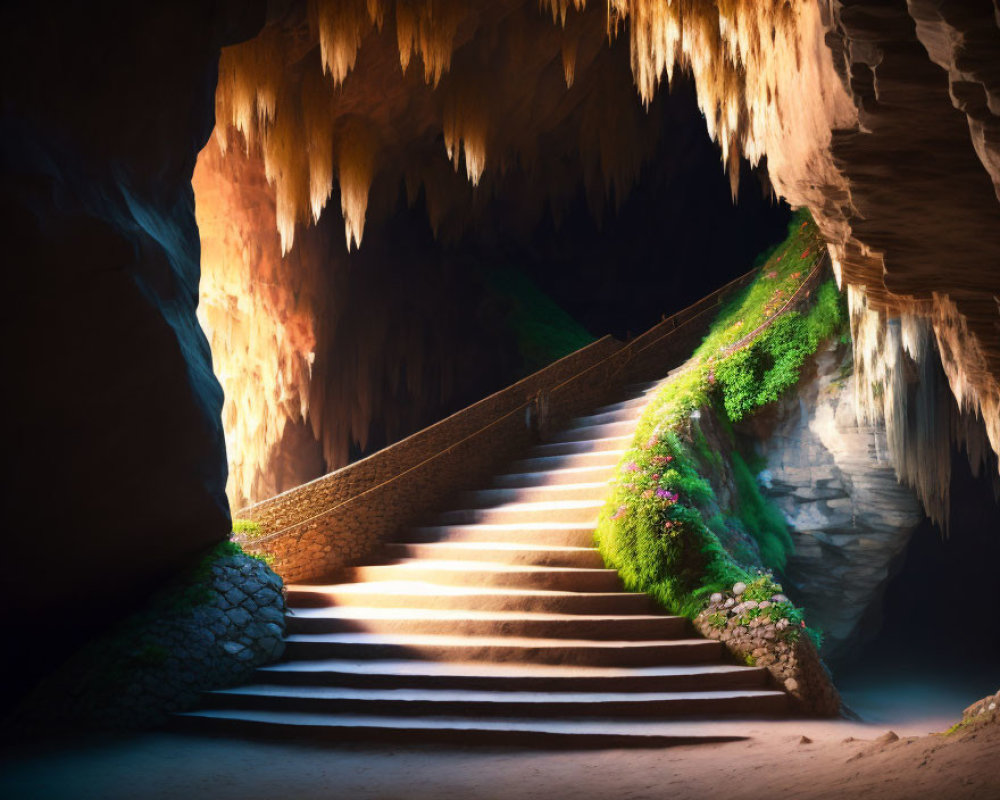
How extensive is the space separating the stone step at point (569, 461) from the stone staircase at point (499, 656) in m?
0.60

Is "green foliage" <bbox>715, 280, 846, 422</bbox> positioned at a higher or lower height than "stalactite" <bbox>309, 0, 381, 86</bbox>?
lower

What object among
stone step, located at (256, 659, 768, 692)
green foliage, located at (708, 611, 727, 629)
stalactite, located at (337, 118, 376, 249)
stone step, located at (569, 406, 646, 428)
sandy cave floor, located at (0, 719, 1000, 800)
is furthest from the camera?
stone step, located at (569, 406, 646, 428)

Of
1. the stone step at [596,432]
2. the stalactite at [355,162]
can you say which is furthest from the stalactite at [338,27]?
the stone step at [596,432]

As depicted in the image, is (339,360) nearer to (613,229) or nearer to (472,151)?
(472,151)

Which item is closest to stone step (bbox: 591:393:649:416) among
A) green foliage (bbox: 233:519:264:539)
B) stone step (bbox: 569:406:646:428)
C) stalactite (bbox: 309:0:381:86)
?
stone step (bbox: 569:406:646:428)

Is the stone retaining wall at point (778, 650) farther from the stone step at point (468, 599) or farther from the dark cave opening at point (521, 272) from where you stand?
the dark cave opening at point (521, 272)

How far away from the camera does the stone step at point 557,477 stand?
34.4 feet

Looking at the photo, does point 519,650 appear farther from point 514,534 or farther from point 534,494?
point 534,494

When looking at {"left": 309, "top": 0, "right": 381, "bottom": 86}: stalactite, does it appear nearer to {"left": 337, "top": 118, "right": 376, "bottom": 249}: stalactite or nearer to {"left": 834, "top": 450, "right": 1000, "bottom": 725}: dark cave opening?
{"left": 337, "top": 118, "right": 376, "bottom": 249}: stalactite

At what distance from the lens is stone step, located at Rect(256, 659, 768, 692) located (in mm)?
6527

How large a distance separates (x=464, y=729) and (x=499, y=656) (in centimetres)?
135

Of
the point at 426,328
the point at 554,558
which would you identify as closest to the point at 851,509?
the point at 554,558

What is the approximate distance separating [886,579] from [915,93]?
10.6 m

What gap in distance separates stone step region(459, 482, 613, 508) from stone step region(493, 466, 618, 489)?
0.23ft
